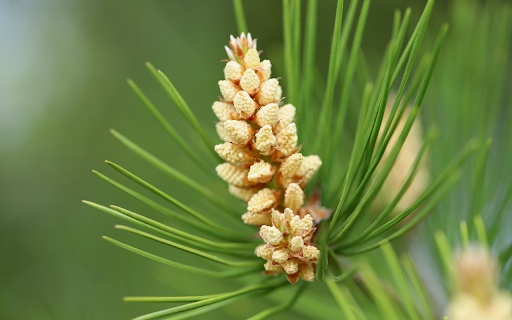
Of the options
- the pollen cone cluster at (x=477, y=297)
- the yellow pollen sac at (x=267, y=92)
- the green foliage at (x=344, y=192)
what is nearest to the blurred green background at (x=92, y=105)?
the green foliage at (x=344, y=192)

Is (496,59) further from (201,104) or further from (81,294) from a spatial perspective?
(81,294)

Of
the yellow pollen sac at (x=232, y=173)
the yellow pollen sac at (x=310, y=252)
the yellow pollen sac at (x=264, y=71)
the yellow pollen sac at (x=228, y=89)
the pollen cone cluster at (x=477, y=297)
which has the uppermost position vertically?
the yellow pollen sac at (x=264, y=71)

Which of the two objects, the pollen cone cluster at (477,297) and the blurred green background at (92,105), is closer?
the pollen cone cluster at (477,297)

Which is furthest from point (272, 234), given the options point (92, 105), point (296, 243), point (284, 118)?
point (92, 105)

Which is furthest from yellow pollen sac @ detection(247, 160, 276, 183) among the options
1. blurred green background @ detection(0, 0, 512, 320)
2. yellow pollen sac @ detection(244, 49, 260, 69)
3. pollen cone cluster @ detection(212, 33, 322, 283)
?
blurred green background @ detection(0, 0, 512, 320)

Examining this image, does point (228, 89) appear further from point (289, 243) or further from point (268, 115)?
point (289, 243)

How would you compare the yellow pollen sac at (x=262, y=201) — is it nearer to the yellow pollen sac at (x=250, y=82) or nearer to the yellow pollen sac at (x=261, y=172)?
the yellow pollen sac at (x=261, y=172)

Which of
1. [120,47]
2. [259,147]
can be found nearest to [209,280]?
[259,147]
